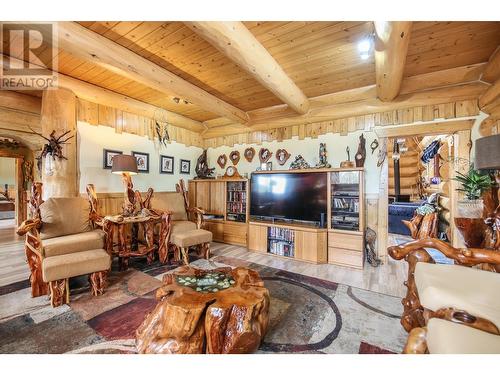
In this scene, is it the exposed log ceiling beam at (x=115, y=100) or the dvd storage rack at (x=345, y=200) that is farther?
the dvd storage rack at (x=345, y=200)

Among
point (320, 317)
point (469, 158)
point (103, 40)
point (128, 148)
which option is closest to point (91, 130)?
point (128, 148)

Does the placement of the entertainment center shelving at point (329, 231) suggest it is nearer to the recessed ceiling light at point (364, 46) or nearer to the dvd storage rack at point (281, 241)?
the dvd storage rack at point (281, 241)

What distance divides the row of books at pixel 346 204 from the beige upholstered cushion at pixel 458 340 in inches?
92.3

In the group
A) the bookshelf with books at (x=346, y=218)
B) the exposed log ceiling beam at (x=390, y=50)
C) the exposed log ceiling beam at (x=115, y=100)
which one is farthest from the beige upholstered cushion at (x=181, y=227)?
the exposed log ceiling beam at (x=390, y=50)

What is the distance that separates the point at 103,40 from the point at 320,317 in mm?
3271

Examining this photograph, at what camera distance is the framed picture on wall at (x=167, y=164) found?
439 cm

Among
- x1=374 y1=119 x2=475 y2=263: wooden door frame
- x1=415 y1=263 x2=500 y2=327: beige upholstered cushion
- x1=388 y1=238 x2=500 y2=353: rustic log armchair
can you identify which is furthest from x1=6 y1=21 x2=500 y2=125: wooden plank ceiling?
x1=415 y1=263 x2=500 y2=327: beige upholstered cushion

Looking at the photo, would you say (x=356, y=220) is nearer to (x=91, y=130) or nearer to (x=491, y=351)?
(x=491, y=351)

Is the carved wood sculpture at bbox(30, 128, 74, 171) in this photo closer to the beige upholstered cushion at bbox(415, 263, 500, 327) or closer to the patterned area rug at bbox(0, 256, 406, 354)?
the patterned area rug at bbox(0, 256, 406, 354)

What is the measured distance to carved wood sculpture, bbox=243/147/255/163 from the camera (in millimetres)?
4551

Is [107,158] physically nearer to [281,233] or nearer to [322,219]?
[281,233]

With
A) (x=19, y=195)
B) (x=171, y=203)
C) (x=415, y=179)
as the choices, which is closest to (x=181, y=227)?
(x=171, y=203)
